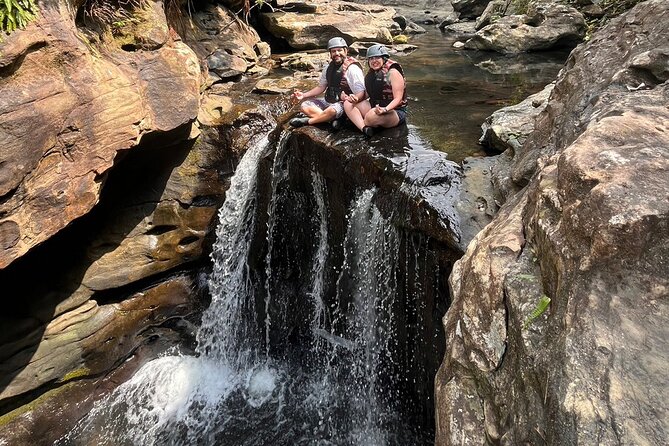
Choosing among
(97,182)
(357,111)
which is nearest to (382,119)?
(357,111)

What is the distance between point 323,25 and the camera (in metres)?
12.9

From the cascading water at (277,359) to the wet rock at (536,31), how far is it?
1055 centimetres

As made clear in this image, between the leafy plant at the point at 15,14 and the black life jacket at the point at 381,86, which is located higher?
the leafy plant at the point at 15,14

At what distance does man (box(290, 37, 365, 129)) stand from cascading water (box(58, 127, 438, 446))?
569 millimetres

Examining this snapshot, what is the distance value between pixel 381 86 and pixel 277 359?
13.7 ft

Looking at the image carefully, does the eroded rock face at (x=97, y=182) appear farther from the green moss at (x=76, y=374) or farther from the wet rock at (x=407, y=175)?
the wet rock at (x=407, y=175)

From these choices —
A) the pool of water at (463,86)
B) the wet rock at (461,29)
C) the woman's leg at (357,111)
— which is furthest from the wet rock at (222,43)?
the wet rock at (461,29)

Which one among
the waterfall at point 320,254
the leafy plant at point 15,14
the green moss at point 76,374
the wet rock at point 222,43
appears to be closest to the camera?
the leafy plant at point 15,14

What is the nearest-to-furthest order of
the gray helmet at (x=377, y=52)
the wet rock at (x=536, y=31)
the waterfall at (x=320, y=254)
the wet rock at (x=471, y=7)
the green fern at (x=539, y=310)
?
the green fern at (x=539, y=310) < the gray helmet at (x=377, y=52) < the waterfall at (x=320, y=254) < the wet rock at (x=536, y=31) < the wet rock at (x=471, y=7)

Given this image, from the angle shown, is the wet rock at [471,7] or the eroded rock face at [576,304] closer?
the eroded rock face at [576,304]

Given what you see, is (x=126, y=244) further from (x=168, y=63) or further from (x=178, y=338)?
(x=168, y=63)

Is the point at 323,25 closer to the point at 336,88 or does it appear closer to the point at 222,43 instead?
the point at 222,43

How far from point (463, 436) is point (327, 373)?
13.0ft

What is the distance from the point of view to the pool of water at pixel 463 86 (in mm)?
6590
